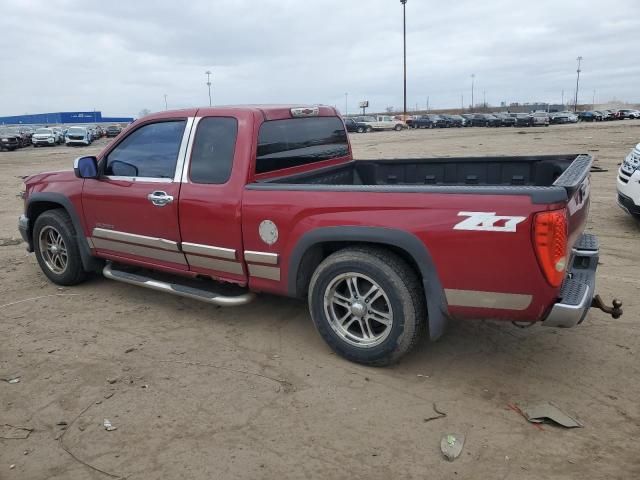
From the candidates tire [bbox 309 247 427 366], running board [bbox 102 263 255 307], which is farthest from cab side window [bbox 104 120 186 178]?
tire [bbox 309 247 427 366]

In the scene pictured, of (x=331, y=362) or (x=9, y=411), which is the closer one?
(x=9, y=411)

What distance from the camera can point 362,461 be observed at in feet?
9.00

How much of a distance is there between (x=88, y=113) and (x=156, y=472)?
110 meters

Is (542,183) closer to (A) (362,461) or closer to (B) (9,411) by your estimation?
(A) (362,461)

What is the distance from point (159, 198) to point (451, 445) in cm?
290

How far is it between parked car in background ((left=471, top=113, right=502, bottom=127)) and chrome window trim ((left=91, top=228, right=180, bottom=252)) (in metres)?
53.8

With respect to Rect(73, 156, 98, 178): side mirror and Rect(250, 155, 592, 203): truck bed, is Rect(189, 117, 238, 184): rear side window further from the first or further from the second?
Rect(73, 156, 98, 178): side mirror

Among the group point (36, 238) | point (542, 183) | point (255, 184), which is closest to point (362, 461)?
point (255, 184)

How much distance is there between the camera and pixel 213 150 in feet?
13.8

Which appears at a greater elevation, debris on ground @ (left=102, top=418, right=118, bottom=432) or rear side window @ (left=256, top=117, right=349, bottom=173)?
rear side window @ (left=256, top=117, right=349, bottom=173)

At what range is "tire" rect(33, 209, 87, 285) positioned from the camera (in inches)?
207

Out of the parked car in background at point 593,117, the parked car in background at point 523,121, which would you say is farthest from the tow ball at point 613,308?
the parked car in background at point 593,117

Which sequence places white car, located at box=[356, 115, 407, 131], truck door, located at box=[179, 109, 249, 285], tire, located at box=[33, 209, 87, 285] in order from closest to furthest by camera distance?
truck door, located at box=[179, 109, 249, 285] → tire, located at box=[33, 209, 87, 285] → white car, located at box=[356, 115, 407, 131]

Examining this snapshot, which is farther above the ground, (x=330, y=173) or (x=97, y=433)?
(x=330, y=173)
